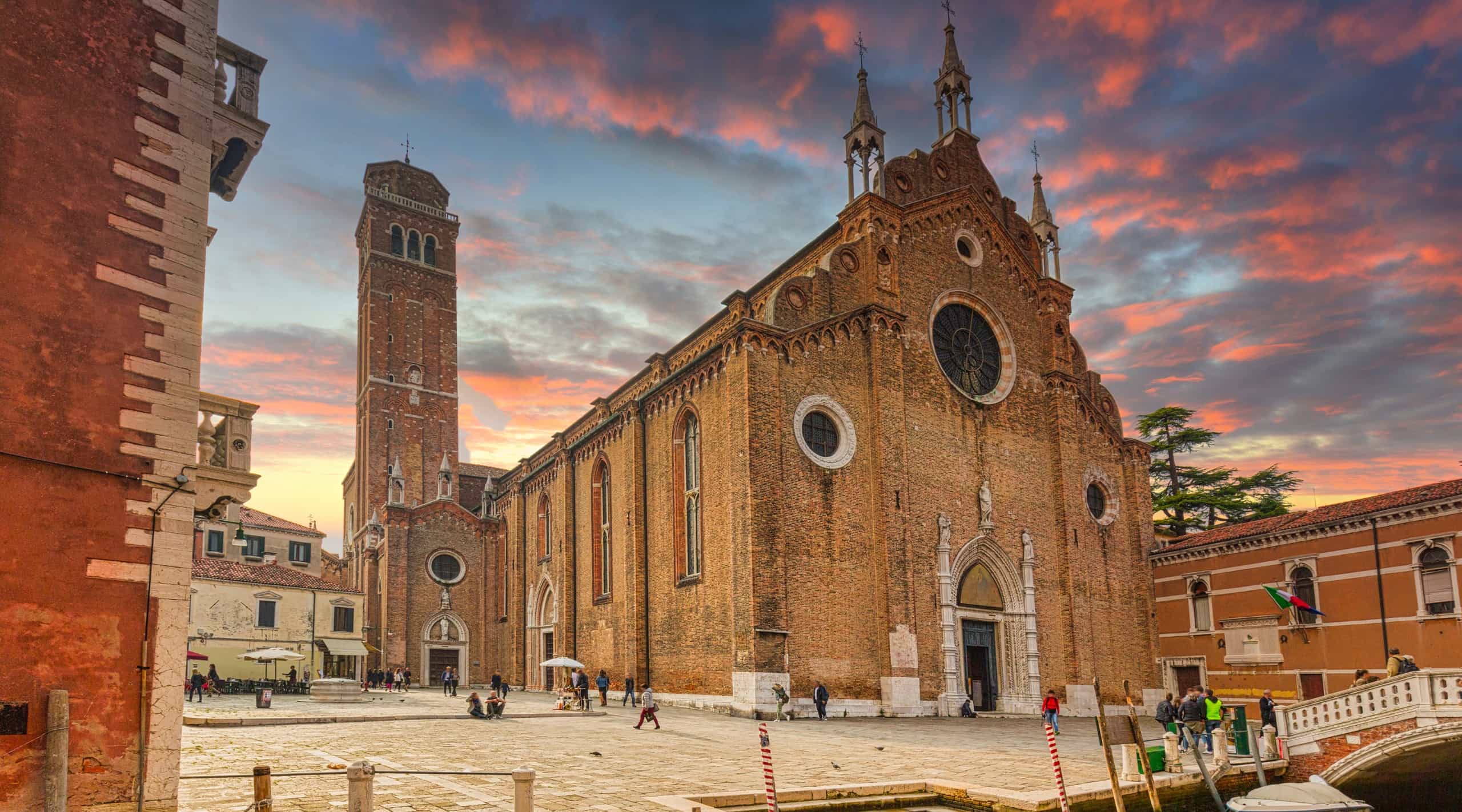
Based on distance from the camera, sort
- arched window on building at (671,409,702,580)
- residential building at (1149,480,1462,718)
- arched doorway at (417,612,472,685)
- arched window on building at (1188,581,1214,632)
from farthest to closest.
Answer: arched doorway at (417,612,472,685), arched window on building at (1188,581,1214,632), arched window on building at (671,409,702,580), residential building at (1149,480,1462,718)

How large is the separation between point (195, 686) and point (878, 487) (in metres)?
23.7

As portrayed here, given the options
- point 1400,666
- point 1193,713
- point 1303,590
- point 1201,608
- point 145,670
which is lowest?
point 1193,713

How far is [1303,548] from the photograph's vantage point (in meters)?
27.7

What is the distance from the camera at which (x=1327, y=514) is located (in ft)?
89.4

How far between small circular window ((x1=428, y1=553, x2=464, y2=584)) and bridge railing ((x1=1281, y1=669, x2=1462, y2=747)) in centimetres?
3623

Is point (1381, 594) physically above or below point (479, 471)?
below

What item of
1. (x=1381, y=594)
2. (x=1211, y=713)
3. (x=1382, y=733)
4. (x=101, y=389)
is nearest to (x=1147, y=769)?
(x=1211, y=713)

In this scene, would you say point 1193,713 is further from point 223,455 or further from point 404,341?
point 404,341

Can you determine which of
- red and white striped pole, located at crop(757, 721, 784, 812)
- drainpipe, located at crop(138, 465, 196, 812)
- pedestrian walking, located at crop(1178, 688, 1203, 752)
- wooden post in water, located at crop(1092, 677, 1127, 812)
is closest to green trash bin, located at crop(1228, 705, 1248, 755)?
pedestrian walking, located at crop(1178, 688, 1203, 752)

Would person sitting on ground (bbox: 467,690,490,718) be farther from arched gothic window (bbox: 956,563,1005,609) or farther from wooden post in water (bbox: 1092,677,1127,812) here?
wooden post in water (bbox: 1092,677,1127,812)

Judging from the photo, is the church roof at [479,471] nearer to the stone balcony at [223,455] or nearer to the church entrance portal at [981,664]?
the church entrance portal at [981,664]

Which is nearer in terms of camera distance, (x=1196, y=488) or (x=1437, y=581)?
(x=1437, y=581)

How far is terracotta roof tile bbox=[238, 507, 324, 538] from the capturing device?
52.6 m

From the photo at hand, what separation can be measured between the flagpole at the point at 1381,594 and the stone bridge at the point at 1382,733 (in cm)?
714
